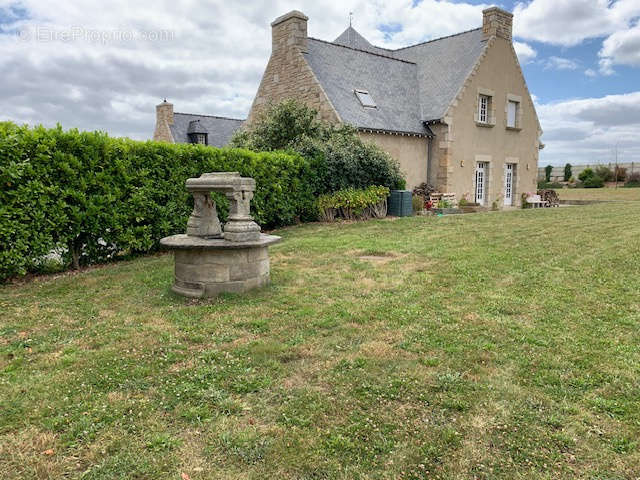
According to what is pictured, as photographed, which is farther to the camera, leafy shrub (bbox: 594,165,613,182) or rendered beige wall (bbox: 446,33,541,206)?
leafy shrub (bbox: 594,165,613,182)

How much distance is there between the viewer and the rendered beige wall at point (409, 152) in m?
17.5

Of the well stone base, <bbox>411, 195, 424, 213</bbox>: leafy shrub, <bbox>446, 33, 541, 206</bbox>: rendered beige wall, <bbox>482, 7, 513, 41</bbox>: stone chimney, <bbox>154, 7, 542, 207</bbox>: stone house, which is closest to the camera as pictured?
the well stone base

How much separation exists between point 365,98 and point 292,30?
3780mm

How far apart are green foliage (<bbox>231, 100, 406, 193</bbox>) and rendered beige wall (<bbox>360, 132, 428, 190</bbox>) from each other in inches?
79.9

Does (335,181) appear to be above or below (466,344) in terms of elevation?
above

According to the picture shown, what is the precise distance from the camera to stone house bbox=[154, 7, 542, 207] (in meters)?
17.6

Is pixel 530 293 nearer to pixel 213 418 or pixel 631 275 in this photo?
pixel 631 275

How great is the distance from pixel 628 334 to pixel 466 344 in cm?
168

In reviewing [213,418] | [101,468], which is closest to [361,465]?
[213,418]

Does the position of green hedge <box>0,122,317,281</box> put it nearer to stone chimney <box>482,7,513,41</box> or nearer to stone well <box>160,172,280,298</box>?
stone well <box>160,172,280,298</box>

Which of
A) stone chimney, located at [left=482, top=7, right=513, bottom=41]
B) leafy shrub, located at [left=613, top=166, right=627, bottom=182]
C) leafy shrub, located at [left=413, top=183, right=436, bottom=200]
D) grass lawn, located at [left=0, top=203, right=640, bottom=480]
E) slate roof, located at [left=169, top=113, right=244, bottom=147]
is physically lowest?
grass lawn, located at [left=0, top=203, right=640, bottom=480]

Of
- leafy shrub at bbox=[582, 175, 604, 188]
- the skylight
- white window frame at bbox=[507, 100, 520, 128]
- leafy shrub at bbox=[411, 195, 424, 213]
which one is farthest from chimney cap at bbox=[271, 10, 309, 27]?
leafy shrub at bbox=[582, 175, 604, 188]

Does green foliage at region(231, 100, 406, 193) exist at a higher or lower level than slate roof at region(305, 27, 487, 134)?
lower

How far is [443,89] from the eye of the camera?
1975 cm
